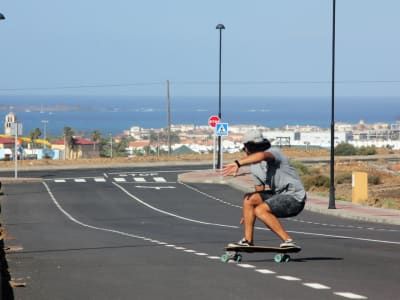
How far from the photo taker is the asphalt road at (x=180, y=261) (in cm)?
1133

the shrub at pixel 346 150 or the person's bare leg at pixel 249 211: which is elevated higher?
the person's bare leg at pixel 249 211

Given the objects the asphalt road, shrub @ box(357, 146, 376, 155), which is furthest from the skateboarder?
shrub @ box(357, 146, 376, 155)

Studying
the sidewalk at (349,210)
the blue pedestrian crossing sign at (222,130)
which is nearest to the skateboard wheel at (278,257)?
the sidewalk at (349,210)

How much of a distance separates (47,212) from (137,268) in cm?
2389

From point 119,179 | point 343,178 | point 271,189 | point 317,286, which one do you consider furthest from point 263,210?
point 343,178

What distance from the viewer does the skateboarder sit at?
1347cm

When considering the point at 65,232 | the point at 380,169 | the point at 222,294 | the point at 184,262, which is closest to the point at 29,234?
the point at 65,232

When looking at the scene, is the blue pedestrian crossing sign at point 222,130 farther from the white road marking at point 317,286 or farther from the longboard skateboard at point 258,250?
the white road marking at point 317,286

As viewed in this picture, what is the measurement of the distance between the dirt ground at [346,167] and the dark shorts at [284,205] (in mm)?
24536

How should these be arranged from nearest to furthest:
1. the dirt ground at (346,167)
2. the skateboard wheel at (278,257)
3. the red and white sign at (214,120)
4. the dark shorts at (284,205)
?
1. the dark shorts at (284,205)
2. the skateboard wheel at (278,257)
3. the dirt ground at (346,167)
4. the red and white sign at (214,120)

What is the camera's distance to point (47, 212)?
37.2m

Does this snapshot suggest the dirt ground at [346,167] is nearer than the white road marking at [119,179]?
Yes

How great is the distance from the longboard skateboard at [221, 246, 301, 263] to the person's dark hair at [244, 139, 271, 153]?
131 cm

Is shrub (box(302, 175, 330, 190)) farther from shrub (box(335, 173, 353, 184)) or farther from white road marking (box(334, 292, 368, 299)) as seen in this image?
white road marking (box(334, 292, 368, 299))
